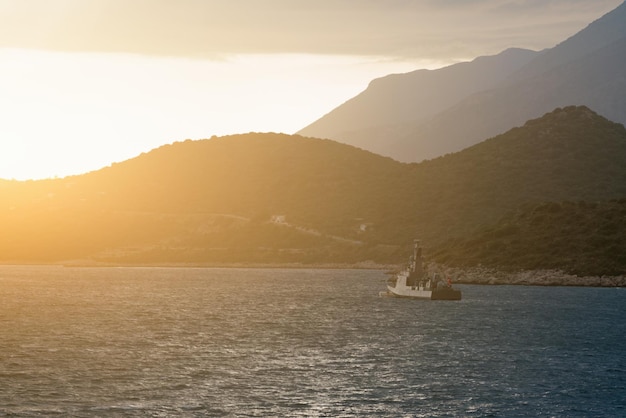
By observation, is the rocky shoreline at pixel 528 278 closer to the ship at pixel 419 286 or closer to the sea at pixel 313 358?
the sea at pixel 313 358

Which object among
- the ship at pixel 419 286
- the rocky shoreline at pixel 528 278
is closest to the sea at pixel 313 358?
the ship at pixel 419 286

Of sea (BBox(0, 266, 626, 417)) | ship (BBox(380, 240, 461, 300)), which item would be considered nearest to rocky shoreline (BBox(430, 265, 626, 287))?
sea (BBox(0, 266, 626, 417))

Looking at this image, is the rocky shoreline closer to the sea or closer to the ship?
the sea

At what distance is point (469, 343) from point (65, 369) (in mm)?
37962

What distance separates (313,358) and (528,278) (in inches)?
4826

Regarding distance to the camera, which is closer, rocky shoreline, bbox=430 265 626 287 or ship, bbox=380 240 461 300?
ship, bbox=380 240 461 300

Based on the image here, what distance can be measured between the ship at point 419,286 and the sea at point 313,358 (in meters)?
3.28

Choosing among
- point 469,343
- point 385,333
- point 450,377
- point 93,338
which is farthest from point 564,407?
point 93,338

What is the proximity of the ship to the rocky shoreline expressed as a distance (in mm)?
44547

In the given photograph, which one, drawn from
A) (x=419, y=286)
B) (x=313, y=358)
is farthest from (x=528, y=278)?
(x=313, y=358)

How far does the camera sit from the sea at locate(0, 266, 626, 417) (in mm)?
54062

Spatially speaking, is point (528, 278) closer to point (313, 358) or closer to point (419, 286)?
point (419, 286)

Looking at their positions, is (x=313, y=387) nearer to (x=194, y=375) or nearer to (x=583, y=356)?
(x=194, y=375)

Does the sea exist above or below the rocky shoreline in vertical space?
below
